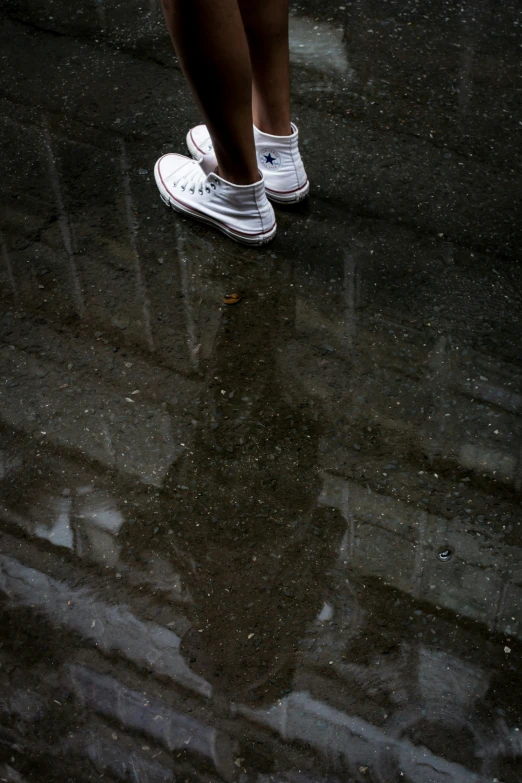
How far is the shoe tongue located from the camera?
7.21ft

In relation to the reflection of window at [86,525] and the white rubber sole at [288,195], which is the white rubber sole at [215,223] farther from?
the reflection of window at [86,525]

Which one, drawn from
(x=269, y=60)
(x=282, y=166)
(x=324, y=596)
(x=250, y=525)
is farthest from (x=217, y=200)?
(x=324, y=596)

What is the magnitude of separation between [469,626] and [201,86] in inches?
50.8

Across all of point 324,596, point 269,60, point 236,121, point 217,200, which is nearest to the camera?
point 324,596

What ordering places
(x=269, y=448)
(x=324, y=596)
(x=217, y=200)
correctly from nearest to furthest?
(x=324, y=596)
(x=269, y=448)
(x=217, y=200)

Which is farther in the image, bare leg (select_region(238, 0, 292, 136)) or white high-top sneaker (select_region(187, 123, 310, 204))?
white high-top sneaker (select_region(187, 123, 310, 204))

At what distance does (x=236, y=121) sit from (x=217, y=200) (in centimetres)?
29

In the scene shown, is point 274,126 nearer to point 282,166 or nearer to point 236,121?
point 282,166

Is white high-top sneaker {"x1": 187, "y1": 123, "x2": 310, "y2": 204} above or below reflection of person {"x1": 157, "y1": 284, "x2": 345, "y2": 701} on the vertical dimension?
above

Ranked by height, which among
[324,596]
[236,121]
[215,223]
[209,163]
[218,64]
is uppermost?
[218,64]

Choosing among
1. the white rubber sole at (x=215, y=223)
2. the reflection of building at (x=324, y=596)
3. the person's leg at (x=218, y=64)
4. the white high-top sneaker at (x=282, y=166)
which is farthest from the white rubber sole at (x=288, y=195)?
the reflection of building at (x=324, y=596)

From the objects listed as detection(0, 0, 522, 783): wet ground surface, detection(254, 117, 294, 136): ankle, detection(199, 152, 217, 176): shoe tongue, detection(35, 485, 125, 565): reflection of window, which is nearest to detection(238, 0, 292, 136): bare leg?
detection(254, 117, 294, 136): ankle

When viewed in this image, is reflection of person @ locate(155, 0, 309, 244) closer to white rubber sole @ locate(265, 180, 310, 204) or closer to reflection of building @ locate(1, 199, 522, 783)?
white rubber sole @ locate(265, 180, 310, 204)

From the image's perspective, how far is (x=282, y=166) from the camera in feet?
7.36
